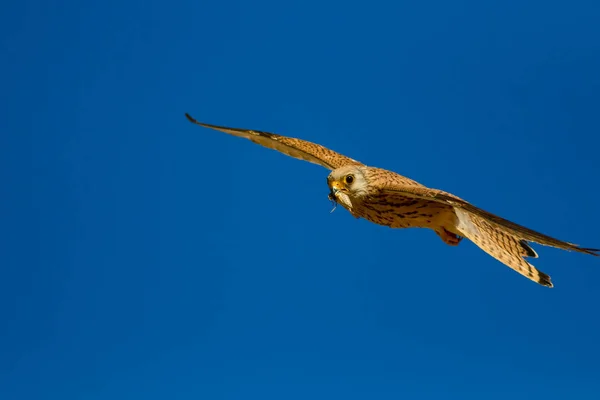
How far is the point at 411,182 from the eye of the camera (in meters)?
3.56

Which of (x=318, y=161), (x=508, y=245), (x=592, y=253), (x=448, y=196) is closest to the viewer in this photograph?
(x=592, y=253)

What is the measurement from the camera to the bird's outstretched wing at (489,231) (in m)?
2.95

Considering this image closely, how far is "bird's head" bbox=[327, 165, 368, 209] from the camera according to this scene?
11.6 feet

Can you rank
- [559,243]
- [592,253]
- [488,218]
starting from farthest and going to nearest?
[488,218] → [559,243] → [592,253]

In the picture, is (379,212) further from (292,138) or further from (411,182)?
(292,138)

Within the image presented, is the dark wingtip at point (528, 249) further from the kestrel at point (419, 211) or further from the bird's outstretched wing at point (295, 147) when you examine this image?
the bird's outstretched wing at point (295, 147)

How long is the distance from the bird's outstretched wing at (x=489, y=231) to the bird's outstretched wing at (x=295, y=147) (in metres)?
0.96

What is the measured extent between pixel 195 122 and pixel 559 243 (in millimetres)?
2630

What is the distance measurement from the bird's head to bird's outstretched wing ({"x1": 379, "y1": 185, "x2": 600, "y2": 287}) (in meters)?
0.12

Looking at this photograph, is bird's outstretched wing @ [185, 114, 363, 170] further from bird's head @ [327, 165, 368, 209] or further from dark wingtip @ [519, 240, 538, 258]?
dark wingtip @ [519, 240, 538, 258]

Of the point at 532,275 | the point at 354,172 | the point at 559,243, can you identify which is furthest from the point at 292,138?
the point at 559,243

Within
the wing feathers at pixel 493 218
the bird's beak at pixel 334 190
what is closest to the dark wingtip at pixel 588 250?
the wing feathers at pixel 493 218

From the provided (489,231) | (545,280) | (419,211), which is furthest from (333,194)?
(545,280)

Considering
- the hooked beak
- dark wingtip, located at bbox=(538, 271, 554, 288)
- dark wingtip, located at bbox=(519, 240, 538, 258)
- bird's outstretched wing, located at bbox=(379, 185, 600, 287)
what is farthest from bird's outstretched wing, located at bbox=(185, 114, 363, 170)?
dark wingtip, located at bbox=(538, 271, 554, 288)
